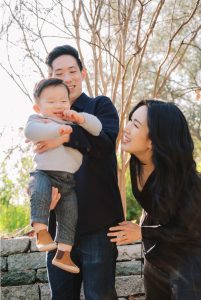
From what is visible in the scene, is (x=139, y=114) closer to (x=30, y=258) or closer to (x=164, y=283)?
(x=164, y=283)

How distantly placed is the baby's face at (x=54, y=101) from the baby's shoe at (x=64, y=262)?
2.06 feet

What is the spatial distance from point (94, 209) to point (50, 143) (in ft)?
1.21

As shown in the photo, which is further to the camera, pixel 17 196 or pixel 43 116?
pixel 17 196

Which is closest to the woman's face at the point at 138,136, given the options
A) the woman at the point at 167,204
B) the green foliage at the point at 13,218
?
the woman at the point at 167,204

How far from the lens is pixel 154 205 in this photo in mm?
2586

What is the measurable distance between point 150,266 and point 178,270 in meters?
0.18

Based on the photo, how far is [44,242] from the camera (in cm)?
246

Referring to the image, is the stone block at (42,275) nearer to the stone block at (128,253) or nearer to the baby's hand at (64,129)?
the stone block at (128,253)

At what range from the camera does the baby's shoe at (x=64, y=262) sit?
2439mm

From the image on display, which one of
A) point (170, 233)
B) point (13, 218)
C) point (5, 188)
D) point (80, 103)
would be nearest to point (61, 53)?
point (80, 103)

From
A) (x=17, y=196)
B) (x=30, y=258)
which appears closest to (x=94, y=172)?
(x=30, y=258)

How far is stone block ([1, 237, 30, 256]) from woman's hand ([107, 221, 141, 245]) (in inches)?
62.7

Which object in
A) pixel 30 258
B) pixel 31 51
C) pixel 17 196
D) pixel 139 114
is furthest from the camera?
pixel 17 196

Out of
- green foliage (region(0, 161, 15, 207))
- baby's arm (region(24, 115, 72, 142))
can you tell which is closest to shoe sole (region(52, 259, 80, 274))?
baby's arm (region(24, 115, 72, 142))
